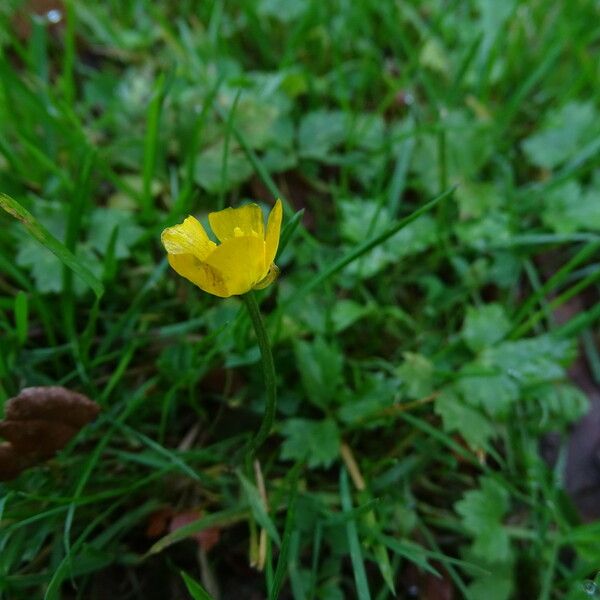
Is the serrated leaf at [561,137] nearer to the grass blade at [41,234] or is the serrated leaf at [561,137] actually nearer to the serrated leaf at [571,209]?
the serrated leaf at [571,209]

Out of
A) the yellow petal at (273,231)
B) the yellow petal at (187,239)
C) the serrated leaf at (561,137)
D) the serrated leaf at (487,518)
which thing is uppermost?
the serrated leaf at (561,137)

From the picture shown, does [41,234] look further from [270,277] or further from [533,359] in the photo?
[533,359]

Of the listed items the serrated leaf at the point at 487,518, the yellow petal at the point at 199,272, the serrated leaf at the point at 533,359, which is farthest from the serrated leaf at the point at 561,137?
the yellow petal at the point at 199,272

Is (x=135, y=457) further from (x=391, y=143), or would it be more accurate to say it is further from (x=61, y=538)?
(x=391, y=143)

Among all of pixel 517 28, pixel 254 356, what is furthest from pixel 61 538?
pixel 517 28

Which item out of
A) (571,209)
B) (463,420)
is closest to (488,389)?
(463,420)
